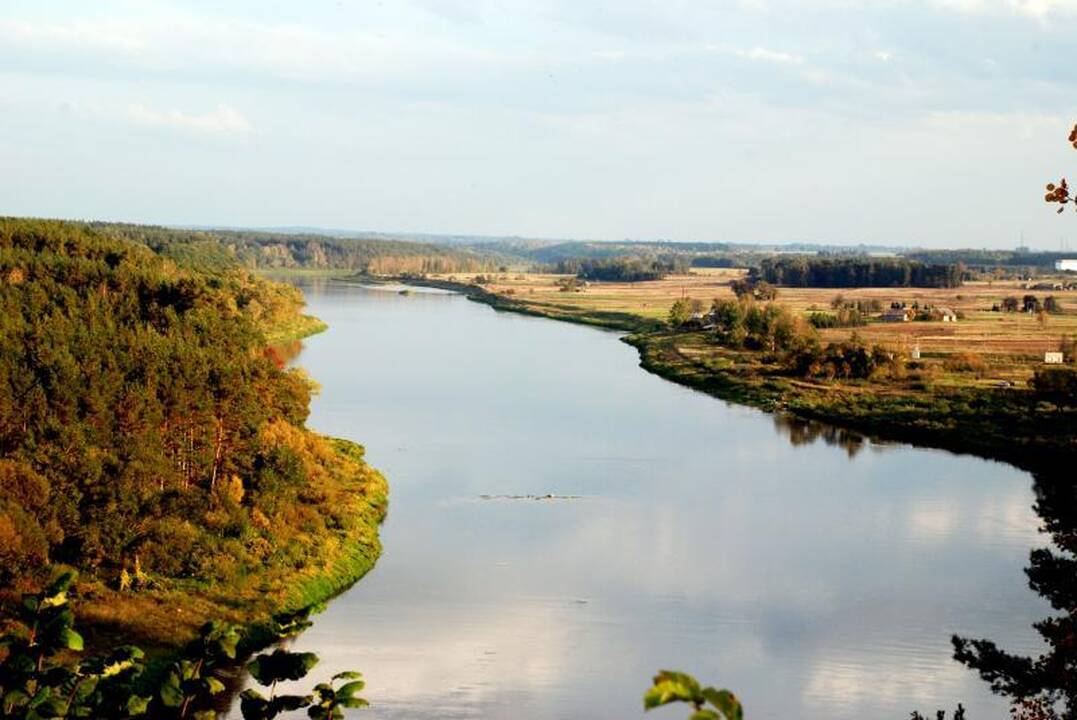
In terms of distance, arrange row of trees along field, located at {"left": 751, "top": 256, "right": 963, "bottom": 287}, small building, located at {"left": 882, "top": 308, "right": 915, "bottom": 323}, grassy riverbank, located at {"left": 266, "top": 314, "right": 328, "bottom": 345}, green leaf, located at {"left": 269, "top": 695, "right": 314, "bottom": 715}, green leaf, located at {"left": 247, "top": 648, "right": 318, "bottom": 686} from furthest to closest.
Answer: row of trees along field, located at {"left": 751, "top": 256, "right": 963, "bottom": 287} → small building, located at {"left": 882, "top": 308, "right": 915, "bottom": 323} → grassy riverbank, located at {"left": 266, "top": 314, "right": 328, "bottom": 345} → green leaf, located at {"left": 247, "top": 648, "right": 318, "bottom": 686} → green leaf, located at {"left": 269, "top": 695, "right": 314, "bottom": 715}

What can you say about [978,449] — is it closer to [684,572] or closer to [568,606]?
[684,572]

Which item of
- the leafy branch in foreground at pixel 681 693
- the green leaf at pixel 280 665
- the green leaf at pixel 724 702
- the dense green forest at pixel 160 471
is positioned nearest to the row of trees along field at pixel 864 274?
the dense green forest at pixel 160 471

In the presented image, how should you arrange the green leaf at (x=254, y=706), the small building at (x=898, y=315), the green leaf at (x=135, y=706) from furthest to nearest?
the small building at (x=898, y=315)
the green leaf at (x=135, y=706)
the green leaf at (x=254, y=706)

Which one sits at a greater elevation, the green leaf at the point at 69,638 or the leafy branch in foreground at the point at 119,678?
the green leaf at the point at 69,638

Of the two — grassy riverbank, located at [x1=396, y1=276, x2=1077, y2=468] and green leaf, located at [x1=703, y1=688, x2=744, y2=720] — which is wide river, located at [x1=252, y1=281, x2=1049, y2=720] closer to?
grassy riverbank, located at [x1=396, y1=276, x2=1077, y2=468]

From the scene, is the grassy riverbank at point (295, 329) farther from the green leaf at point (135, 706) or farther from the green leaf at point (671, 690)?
the green leaf at point (671, 690)

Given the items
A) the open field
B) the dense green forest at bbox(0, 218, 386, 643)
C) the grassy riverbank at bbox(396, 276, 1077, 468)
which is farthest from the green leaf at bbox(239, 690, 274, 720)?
the open field

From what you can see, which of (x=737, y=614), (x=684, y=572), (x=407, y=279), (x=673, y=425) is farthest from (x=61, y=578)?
(x=407, y=279)

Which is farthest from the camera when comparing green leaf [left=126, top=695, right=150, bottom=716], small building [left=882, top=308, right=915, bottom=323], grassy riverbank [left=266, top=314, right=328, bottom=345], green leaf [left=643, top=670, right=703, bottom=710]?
small building [left=882, top=308, right=915, bottom=323]
